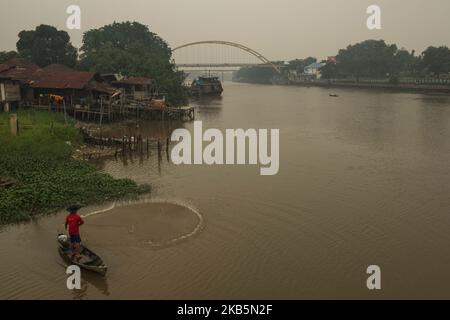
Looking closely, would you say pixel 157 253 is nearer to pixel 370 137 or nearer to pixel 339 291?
pixel 339 291

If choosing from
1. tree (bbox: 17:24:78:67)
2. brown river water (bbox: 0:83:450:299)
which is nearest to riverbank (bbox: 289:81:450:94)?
brown river water (bbox: 0:83:450:299)

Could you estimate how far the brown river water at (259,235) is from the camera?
1239 cm

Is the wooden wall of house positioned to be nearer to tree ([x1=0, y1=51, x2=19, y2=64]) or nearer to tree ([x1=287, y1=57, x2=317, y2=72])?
tree ([x1=0, y1=51, x2=19, y2=64])

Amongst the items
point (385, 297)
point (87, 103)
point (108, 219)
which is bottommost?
point (385, 297)

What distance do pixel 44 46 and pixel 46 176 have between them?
40004 millimetres

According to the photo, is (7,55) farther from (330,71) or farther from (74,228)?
(330,71)

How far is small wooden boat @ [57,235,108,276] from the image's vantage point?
12.4m

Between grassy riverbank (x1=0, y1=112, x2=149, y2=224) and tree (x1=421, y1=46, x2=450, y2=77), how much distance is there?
271 feet

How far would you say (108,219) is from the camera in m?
16.7

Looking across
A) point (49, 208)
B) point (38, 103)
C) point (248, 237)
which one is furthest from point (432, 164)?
point (38, 103)

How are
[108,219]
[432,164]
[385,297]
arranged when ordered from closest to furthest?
[385,297], [108,219], [432,164]

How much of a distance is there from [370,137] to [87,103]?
2357cm

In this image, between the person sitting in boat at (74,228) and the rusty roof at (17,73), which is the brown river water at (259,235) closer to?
the person sitting in boat at (74,228)
